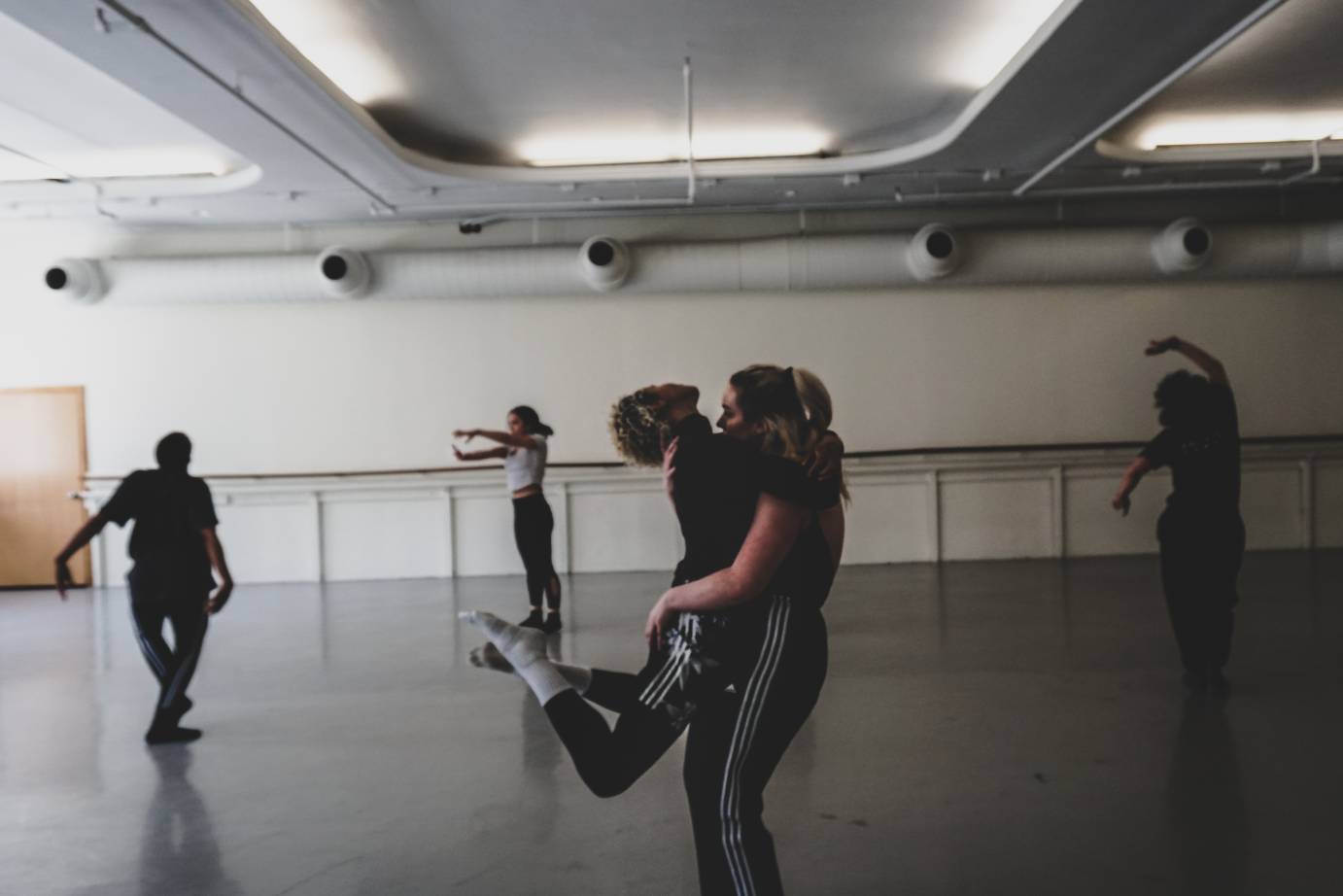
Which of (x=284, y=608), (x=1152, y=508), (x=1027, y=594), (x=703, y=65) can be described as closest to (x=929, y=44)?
(x=703, y=65)

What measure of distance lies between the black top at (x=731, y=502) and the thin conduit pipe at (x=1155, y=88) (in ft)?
14.0

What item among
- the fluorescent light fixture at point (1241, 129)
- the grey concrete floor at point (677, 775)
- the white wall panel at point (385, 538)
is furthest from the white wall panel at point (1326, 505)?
the white wall panel at point (385, 538)

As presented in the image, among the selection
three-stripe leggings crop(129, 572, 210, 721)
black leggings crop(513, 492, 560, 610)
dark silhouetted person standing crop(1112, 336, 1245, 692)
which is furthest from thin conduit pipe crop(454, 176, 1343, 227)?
three-stripe leggings crop(129, 572, 210, 721)

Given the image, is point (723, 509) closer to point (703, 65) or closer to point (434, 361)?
point (703, 65)

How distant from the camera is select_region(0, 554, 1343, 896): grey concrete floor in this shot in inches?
113

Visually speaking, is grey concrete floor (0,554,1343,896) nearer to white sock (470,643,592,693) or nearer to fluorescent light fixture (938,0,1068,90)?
white sock (470,643,592,693)

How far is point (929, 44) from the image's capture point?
613 centimetres

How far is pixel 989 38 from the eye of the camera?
19.7 ft

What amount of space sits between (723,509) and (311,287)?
7976mm

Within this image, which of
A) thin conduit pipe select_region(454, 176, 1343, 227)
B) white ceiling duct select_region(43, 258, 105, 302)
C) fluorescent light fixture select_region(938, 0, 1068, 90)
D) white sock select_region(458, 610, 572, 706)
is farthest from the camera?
white ceiling duct select_region(43, 258, 105, 302)

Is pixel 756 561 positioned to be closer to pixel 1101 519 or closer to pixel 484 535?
pixel 484 535

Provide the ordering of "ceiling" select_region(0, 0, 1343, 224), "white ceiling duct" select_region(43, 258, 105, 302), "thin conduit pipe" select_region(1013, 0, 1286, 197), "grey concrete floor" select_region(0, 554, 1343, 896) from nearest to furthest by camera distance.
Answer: "grey concrete floor" select_region(0, 554, 1343, 896) < "thin conduit pipe" select_region(1013, 0, 1286, 197) < "ceiling" select_region(0, 0, 1343, 224) < "white ceiling duct" select_region(43, 258, 105, 302)

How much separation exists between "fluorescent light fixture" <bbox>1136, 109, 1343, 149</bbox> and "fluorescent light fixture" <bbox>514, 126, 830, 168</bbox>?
2700mm

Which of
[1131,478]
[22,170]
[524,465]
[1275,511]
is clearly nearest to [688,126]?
[524,465]
